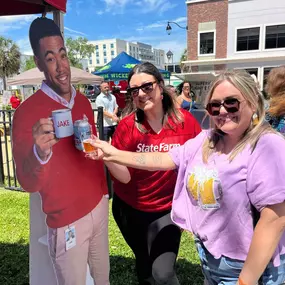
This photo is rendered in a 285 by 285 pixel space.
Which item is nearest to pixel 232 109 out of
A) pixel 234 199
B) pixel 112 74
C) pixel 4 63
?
pixel 234 199

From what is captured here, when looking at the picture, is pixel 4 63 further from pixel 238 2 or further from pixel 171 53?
pixel 238 2

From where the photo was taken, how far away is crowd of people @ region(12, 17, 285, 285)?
1.35m

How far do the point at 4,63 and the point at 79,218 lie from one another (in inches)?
45.7

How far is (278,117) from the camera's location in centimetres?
258

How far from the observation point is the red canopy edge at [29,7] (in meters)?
1.68

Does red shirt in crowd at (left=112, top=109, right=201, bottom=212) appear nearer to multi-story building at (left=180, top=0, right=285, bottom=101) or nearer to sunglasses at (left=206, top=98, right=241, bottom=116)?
sunglasses at (left=206, top=98, right=241, bottom=116)

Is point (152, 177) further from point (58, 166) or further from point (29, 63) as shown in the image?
point (29, 63)

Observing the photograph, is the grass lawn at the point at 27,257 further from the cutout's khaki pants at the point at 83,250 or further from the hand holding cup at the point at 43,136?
the hand holding cup at the point at 43,136

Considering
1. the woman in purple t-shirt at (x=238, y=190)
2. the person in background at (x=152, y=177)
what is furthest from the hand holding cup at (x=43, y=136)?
the woman in purple t-shirt at (x=238, y=190)

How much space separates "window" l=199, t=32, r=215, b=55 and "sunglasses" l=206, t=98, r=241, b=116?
28.8 m

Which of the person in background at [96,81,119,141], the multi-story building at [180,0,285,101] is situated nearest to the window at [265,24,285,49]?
the multi-story building at [180,0,285,101]

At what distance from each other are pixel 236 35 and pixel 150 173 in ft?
92.8

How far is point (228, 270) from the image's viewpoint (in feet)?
4.79

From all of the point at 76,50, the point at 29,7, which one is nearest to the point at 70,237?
the point at 29,7
